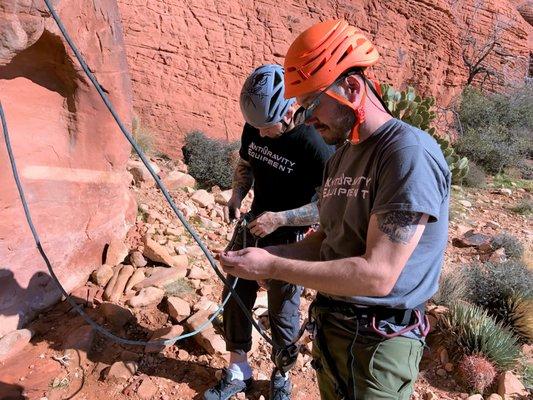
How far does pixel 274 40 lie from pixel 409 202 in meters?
9.90

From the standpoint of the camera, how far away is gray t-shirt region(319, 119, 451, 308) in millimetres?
1335

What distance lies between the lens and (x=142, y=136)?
822cm

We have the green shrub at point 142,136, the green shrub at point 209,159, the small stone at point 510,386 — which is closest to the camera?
the small stone at point 510,386

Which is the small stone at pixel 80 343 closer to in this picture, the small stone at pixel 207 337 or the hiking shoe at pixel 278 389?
the small stone at pixel 207 337

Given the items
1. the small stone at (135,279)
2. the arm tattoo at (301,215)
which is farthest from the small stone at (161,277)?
the arm tattoo at (301,215)

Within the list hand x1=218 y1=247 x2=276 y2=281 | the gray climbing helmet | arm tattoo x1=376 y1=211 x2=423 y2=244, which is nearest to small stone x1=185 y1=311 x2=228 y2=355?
the gray climbing helmet

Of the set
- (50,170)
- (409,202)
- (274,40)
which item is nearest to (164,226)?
(50,170)

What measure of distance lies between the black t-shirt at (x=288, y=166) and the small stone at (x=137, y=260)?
1625 millimetres

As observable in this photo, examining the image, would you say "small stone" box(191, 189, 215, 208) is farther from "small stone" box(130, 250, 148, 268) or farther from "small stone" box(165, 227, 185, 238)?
"small stone" box(130, 250, 148, 268)

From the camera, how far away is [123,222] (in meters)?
4.23

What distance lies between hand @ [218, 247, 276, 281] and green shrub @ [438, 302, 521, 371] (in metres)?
2.79

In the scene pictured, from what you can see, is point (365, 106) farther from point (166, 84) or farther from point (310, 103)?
point (166, 84)

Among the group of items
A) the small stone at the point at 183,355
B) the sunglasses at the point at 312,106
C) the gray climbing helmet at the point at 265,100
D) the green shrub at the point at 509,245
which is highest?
the sunglasses at the point at 312,106

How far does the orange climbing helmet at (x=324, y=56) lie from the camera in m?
1.52
